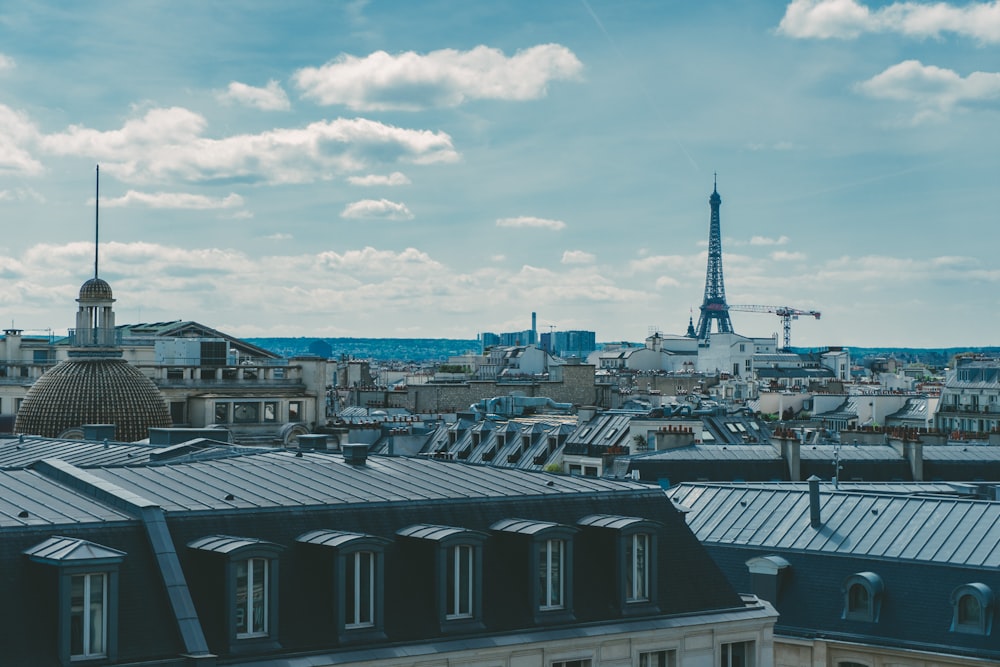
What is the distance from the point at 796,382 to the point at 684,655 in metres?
169

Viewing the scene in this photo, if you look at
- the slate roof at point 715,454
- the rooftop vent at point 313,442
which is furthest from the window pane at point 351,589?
the slate roof at point 715,454

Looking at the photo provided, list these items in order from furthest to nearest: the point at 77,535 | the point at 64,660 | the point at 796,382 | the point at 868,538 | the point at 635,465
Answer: the point at 796,382, the point at 635,465, the point at 868,538, the point at 77,535, the point at 64,660

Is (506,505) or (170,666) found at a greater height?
(506,505)

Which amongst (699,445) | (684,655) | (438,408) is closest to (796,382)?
(438,408)

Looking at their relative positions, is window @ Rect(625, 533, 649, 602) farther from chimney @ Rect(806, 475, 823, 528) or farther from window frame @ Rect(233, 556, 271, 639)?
chimney @ Rect(806, 475, 823, 528)

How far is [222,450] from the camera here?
38.3 m

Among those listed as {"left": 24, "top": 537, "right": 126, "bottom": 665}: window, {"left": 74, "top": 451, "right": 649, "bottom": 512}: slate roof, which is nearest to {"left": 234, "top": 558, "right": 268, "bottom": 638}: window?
{"left": 74, "top": 451, "right": 649, "bottom": 512}: slate roof

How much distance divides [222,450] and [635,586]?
11.2 m

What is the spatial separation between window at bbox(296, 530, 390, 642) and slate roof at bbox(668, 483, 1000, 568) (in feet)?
57.5

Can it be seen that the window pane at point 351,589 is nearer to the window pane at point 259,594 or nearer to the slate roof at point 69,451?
the window pane at point 259,594

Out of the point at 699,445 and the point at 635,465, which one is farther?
the point at 699,445

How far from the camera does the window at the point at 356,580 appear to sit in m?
28.1

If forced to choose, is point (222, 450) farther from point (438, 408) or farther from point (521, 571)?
point (438, 408)

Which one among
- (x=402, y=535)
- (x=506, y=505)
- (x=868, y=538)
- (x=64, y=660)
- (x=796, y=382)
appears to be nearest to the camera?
(x=64, y=660)
